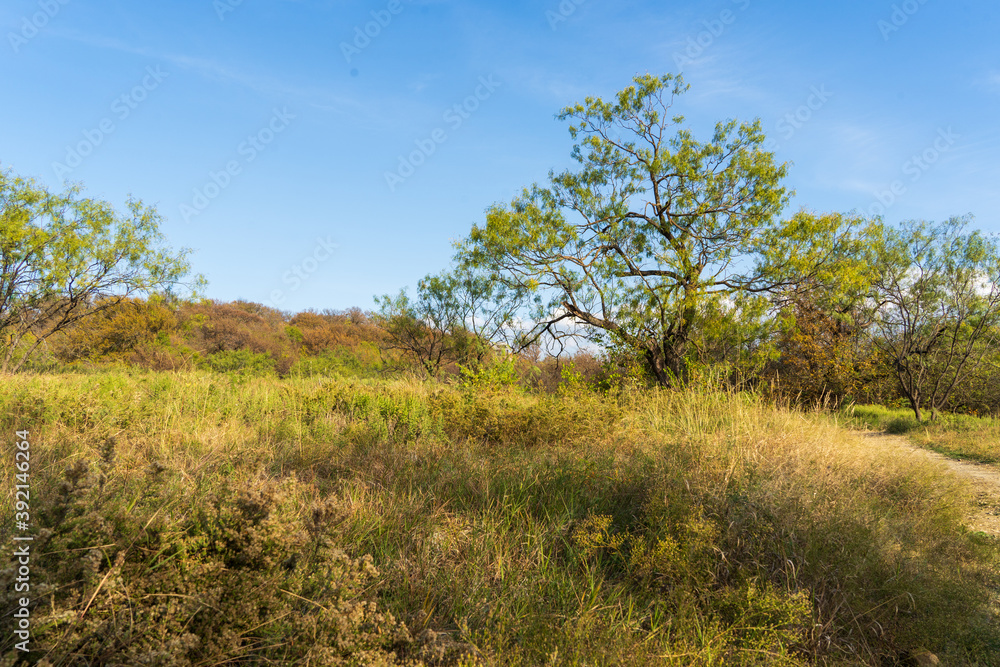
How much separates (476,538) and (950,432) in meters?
13.1

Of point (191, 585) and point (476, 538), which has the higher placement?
point (191, 585)

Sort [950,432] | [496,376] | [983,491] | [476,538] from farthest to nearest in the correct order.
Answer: [950,432] < [496,376] < [983,491] < [476,538]

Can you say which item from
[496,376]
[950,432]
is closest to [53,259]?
[496,376]

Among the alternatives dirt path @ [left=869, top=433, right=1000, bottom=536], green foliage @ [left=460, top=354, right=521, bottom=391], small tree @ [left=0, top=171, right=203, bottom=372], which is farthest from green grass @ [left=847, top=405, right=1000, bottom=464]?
small tree @ [left=0, top=171, right=203, bottom=372]

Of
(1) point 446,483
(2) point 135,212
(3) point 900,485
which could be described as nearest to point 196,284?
(2) point 135,212

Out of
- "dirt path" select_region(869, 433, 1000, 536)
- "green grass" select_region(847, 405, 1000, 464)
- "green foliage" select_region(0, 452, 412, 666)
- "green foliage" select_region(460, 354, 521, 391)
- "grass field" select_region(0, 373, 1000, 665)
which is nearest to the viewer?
"green foliage" select_region(0, 452, 412, 666)

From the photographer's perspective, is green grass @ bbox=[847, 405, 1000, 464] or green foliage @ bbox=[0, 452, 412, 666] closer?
green foliage @ bbox=[0, 452, 412, 666]

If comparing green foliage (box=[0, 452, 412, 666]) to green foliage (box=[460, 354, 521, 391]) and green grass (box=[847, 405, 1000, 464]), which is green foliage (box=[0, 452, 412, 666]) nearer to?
green foliage (box=[460, 354, 521, 391])

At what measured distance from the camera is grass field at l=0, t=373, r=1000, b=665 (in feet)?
6.64

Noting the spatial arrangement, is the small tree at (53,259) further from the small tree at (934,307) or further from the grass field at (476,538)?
the small tree at (934,307)

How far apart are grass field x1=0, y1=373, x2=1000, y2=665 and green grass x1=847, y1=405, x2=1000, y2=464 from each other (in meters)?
4.08

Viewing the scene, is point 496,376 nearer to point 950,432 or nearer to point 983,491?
point 983,491

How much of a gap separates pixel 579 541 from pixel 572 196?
428 inches

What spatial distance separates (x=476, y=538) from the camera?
11.0 feet
